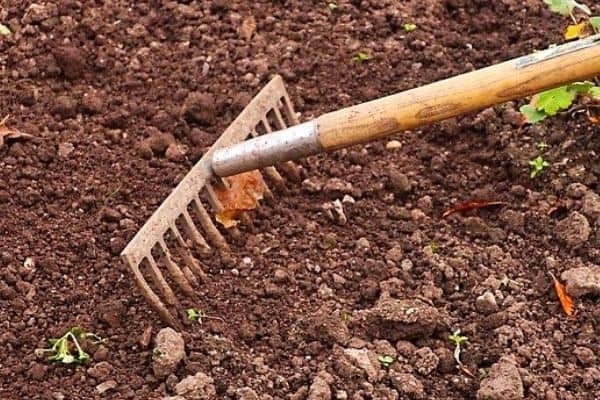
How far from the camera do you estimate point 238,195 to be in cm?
333

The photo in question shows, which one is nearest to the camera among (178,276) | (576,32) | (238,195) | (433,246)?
(178,276)

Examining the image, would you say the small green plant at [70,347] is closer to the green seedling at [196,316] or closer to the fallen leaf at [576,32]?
the green seedling at [196,316]

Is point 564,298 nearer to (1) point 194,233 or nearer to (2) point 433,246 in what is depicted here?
(2) point 433,246

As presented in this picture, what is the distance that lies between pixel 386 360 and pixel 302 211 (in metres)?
0.71

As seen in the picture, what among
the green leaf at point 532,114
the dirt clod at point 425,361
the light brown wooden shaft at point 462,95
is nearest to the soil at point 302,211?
the dirt clod at point 425,361

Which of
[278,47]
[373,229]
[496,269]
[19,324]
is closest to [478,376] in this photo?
[496,269]

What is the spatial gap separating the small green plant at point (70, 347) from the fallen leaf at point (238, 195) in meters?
0.57

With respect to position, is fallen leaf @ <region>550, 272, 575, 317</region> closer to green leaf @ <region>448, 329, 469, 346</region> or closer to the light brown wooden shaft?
green leaf @ <region>448, 329, 469, 346</region>

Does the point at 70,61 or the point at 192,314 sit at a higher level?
the point at 70,61

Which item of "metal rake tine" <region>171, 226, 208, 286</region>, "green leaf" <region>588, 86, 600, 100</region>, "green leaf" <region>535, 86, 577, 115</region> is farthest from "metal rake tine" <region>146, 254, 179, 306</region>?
"green leaf" <region>588, 86, 600, 100</region>

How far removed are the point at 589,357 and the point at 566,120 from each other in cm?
93

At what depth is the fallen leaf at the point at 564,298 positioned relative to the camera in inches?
117

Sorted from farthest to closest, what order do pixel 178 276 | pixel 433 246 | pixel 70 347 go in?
pixel 433 246 < pixel 178 276 < pixel 70 347

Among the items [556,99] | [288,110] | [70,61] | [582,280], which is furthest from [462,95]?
[70,61]
